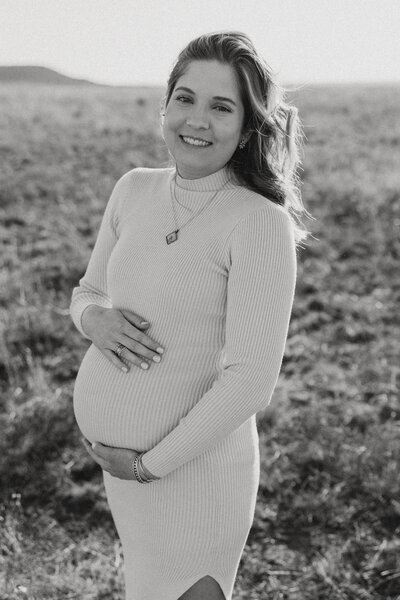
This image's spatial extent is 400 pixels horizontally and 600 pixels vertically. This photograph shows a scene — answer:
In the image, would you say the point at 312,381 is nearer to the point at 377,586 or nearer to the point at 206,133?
the point at 377,586

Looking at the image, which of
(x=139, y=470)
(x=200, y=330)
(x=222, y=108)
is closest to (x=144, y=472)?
(x=139, y=470)

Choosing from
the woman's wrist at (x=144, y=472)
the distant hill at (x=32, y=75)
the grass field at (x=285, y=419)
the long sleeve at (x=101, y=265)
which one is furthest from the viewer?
the grass field at (x=285, y=419)

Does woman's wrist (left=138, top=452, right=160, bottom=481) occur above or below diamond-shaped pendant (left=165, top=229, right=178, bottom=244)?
below

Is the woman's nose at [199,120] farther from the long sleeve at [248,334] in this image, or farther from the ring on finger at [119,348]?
the ring on finger at [119,348]

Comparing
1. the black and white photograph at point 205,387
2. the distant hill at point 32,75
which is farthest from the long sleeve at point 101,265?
the distant hill at point 32,75

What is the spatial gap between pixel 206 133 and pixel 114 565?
211 centimetres

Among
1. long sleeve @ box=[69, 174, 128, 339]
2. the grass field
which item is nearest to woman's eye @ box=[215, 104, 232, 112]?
long sleeve @ box=[69, 174, 128, 339]

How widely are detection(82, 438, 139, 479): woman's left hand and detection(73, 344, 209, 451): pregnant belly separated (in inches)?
1.2

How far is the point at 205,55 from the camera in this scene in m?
1.85

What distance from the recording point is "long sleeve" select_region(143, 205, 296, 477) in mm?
1654

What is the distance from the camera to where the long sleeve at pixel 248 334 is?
1654 millimetres

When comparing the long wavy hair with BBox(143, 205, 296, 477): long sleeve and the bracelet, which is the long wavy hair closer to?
BBox(143, 205, 296, 477): long sleeve

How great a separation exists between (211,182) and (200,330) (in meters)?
0.47

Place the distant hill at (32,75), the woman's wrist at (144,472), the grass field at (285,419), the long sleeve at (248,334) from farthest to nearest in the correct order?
the grass field at (285,419), the distant hill at (32,75), the woman's wrist at (144,472), the long sleeve at (248,334)
